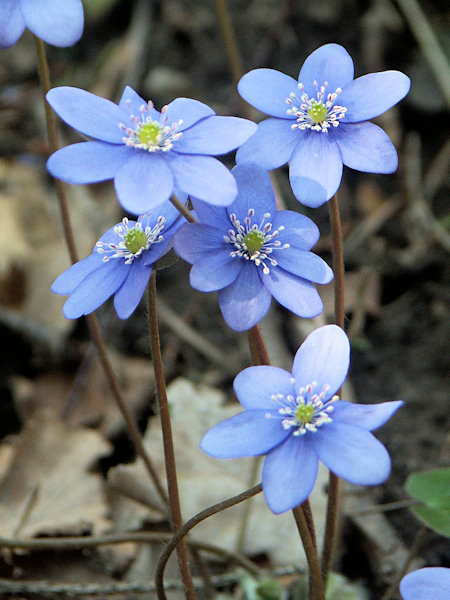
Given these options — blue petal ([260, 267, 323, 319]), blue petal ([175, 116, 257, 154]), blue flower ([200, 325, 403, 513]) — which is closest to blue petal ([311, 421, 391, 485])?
blue flower ([200, 325, 403, 513])

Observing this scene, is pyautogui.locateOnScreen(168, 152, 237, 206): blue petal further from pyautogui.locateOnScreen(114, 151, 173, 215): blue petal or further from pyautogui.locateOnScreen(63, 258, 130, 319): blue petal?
pyautogui.locateOnScreen(63, 258, 130, 319): blue petal

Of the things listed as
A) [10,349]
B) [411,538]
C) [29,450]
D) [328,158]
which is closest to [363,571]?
[411,538]

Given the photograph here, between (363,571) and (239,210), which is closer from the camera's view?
(239,210)

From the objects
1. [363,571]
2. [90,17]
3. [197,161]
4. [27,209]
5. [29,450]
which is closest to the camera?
[197,161]

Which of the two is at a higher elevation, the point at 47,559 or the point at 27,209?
the point at 27,209

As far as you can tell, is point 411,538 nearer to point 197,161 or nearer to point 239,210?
point 239,210

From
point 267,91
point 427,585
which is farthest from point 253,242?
point 427,585

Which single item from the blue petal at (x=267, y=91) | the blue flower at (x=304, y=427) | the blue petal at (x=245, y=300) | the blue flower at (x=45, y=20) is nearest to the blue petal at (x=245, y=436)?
the blue flower at (x=304, y=427)

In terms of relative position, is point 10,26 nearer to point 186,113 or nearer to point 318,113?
point 186,113
